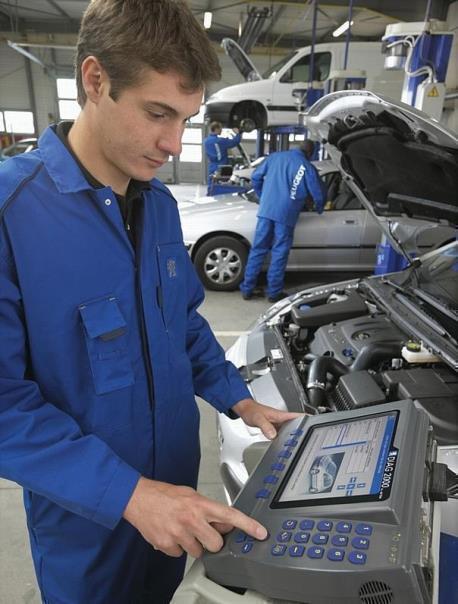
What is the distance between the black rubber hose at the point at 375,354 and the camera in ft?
6.57

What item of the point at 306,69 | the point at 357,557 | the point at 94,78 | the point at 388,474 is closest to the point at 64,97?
the point at 306,69

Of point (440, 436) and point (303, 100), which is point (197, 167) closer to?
point (303, 100)

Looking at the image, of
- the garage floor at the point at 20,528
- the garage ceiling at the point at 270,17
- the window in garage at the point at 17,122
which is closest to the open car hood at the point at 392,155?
the garage floor at the point at 20,528

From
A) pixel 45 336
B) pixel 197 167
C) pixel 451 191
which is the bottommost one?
pixel 197 167

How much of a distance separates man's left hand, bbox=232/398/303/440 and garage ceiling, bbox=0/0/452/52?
863cm

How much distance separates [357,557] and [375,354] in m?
1.45

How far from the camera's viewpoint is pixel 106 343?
Result: 2.98 ft

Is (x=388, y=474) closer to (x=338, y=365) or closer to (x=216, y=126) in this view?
(x=338, y=365)

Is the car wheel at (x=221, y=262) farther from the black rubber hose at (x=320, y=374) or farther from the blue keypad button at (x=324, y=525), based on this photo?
the blue keypad button at (x=324, y=525)

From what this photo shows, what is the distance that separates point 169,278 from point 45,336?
1.02 ft

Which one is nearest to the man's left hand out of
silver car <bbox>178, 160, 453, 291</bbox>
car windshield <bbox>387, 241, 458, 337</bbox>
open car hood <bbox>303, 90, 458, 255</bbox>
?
open car hood <bbox>303, 90, 458, 255</bbox>

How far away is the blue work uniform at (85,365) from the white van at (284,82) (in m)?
7.26

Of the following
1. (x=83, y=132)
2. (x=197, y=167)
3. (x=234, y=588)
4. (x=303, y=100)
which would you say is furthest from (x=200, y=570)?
(x=197, y=167)

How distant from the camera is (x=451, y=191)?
1781mm
